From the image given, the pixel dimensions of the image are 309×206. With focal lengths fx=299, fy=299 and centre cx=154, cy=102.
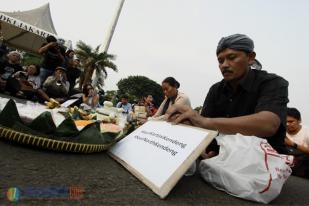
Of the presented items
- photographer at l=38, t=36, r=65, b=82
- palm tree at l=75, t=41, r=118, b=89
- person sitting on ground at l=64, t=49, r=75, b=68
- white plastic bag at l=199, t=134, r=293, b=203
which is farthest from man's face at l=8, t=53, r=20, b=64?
palm tree at l=75, t=41, r=118, b=89

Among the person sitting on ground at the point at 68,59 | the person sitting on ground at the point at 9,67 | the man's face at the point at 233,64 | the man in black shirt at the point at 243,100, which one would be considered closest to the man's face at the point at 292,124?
the man in black shirt at the point at 243,100

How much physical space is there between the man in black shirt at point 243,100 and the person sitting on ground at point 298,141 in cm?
180

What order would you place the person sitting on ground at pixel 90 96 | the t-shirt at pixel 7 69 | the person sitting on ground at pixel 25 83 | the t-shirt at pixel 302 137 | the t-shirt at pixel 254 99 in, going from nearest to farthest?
the t-shirt at pixel 254 99 → the t-shirt at pixel 302 137 → the person sitting on ground at pixel 25 83 → the t-shirt at pixel 7 69 → the person sitting on ground at pixel 90 96

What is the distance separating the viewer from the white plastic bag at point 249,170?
138 centimetres

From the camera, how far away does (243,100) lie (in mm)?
2033

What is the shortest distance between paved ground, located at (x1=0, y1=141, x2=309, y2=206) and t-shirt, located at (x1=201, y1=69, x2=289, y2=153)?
47 cm

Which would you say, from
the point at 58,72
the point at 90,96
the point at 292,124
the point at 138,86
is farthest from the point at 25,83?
the point at 138,86

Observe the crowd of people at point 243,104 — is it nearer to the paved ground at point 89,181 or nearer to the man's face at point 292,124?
the paved ground at point 89,181

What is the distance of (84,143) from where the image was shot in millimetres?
1503

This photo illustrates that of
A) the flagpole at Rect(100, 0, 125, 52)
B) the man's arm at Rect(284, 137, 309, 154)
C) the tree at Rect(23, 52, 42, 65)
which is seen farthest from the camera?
the tree at Rect(23, 52, 42, 65)

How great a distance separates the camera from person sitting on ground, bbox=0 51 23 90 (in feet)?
18.6

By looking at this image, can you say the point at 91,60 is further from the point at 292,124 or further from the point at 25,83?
the point at 292,124

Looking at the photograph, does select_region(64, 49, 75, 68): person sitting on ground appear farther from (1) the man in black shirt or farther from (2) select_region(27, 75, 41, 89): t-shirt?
(1) the man in black shirt

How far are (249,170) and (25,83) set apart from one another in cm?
547
